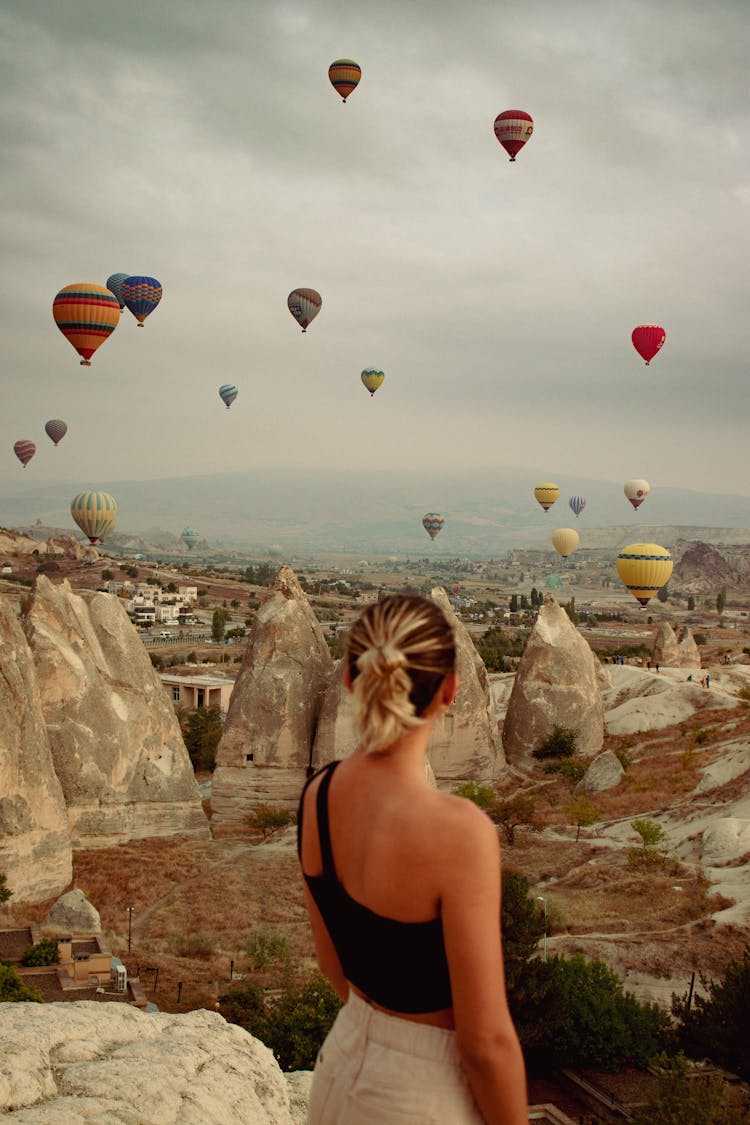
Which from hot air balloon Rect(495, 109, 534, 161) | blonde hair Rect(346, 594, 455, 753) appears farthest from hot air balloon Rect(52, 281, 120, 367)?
blonde hair Rect(346, 594, 455, 753)

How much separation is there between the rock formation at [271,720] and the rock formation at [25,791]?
516 centimetres

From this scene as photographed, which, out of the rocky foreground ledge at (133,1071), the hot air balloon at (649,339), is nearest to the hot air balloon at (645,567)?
the hot air balloon at (649,339)

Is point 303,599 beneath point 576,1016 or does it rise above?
above

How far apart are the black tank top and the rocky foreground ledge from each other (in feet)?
7.34

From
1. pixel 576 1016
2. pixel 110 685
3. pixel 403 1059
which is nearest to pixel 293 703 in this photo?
pixel 110 685

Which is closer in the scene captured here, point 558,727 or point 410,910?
point 410,910

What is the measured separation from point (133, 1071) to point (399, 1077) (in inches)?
97.4

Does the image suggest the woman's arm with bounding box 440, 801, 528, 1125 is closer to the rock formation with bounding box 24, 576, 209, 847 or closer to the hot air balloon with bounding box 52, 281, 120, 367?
the rock formation with bounding box 24, 576, 209, 847

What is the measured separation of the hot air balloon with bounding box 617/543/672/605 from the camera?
41156mm

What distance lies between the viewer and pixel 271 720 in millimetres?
20625

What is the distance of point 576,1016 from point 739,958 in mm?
2317

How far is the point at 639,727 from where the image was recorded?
28.5m

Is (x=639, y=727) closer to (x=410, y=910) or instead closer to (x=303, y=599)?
(x=303, y=599)

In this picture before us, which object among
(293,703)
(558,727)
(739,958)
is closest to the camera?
(739,958)
